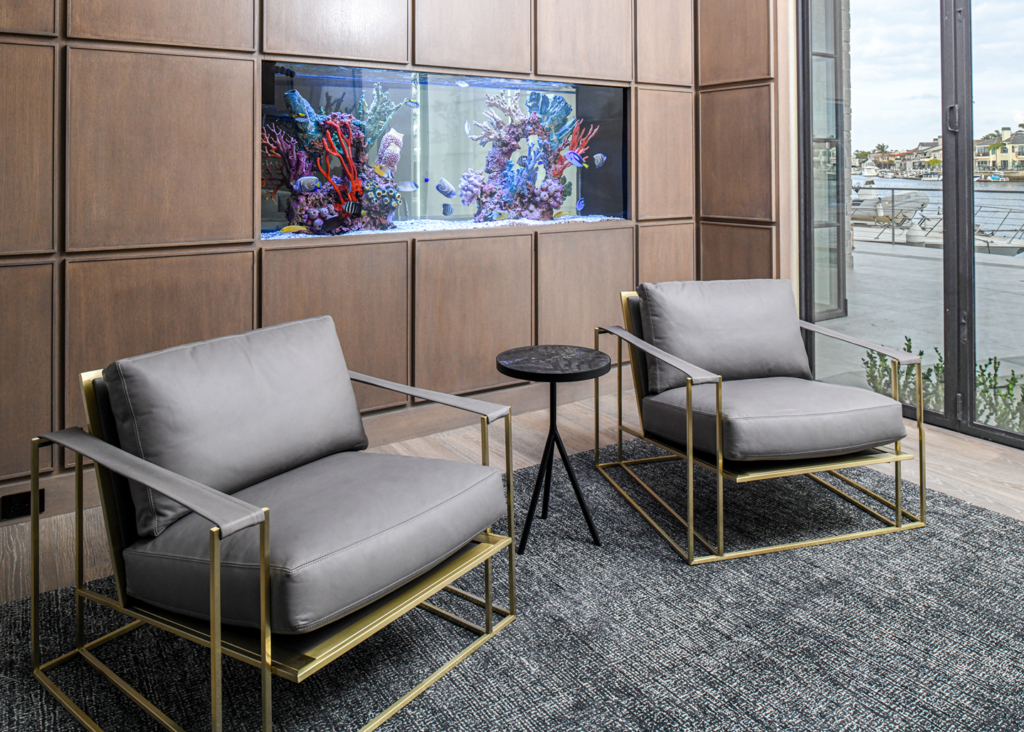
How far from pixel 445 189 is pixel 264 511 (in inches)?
101

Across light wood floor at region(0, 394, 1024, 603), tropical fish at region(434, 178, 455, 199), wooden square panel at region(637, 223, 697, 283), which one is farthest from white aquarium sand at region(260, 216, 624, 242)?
light wood floor at region(0, 394, 1024, 603)

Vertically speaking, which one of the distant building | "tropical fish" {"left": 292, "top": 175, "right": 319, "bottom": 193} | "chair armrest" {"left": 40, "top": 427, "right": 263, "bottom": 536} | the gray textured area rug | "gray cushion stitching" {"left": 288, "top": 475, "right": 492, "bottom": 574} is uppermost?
the distant building

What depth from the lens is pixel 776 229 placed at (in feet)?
14.2

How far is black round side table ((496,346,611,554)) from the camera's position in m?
2.63

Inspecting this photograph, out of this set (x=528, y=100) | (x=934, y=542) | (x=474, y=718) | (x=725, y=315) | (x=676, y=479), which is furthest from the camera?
(x=528, y=100)

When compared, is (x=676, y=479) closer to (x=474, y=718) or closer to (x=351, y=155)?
(x=474, y=718)

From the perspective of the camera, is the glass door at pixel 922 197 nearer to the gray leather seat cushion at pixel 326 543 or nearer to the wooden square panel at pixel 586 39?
the wooden square panel at pixel 586 39

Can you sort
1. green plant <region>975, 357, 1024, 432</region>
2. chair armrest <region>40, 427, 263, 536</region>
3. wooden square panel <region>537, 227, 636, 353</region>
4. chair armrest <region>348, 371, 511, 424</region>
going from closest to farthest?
chair armrest <region>40, 427, 263, 536</region> < chair armrest <region>348, 371, 511, 424</region> < green plant <region>975, 357, 1024, 432</region> < wooden square panel <region>537, 227, 636, 353</region>

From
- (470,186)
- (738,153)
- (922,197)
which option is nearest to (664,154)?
(738,153)

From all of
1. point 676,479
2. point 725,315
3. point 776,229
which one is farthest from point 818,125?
point 676,479

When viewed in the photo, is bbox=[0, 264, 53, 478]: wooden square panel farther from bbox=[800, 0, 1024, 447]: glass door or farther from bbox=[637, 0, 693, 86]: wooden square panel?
bbox=[800, 0, 1024, 447]: glass door

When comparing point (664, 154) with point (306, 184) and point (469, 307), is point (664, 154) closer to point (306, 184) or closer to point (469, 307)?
point (469, 307)

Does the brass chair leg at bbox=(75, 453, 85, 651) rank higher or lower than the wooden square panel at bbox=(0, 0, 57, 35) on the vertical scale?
lower

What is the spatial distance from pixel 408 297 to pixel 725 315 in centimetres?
141
